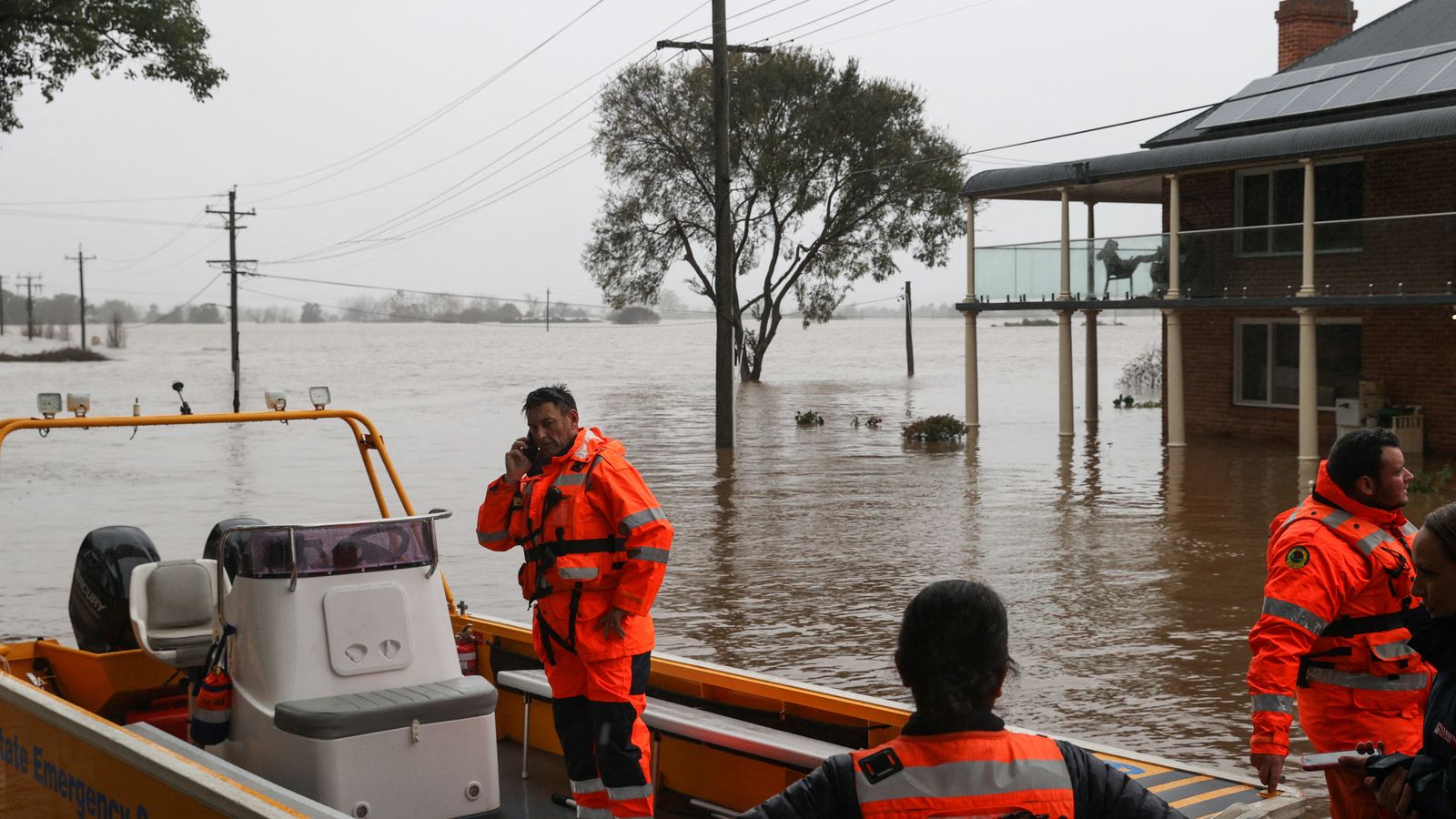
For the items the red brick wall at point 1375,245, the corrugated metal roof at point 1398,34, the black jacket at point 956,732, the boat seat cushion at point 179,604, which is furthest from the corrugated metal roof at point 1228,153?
the black jacket at point 956,732

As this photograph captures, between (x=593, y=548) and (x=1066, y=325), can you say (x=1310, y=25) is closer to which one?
(x=1066, y=325)

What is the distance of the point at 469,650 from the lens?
6.94m

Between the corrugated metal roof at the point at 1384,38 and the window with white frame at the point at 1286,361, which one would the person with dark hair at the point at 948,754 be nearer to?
the window with white frame at the point at 1286,361

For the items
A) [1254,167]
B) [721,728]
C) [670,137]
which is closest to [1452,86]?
[1254,167]

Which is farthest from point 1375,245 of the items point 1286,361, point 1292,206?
point 1286,361

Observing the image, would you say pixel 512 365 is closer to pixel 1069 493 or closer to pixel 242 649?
pixel 1069 493

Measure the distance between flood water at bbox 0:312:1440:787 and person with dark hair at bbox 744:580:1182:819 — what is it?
21cm

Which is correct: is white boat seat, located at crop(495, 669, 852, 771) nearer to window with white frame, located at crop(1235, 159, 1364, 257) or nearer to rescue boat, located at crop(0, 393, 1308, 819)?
rescue boat, located at crop(0, 393, 1308, 819)

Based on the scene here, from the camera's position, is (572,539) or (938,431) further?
(938,431)

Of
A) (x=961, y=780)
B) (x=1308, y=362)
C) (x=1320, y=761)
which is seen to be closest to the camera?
(x=961, y=780)

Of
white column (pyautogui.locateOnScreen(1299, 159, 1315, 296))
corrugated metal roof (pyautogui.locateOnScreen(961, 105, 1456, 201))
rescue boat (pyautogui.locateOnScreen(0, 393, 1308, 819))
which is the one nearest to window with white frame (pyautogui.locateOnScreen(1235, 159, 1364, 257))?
white column (pyautogui.locateOnScreen(1299, 159, 1315, 296))

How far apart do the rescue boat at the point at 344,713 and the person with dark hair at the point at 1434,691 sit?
47.6 inches

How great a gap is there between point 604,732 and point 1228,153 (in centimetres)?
2174

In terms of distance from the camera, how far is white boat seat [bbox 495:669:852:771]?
508 cm
